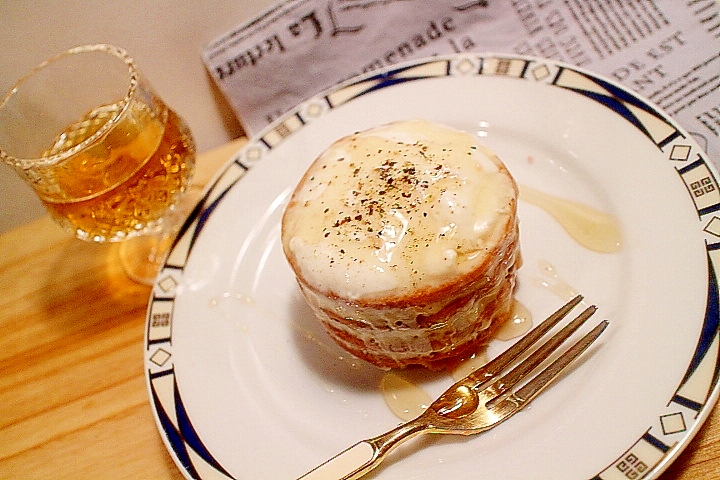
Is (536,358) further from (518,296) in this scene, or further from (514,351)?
(518,296)

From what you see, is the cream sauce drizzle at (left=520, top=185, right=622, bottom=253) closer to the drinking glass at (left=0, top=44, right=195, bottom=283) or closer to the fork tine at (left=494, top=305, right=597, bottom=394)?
the fork tine at (left=494, top=305, right=597, bottom=394)

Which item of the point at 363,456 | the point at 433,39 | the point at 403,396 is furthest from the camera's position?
the point at 433,39

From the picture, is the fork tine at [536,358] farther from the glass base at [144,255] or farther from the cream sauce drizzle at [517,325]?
the glass base at [144,255]

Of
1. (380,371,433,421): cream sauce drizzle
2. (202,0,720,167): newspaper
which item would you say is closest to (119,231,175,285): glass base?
(202,0,720,167): newspaper

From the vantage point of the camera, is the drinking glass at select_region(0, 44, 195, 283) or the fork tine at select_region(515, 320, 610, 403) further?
the drinking glass at select_region(0, 44, 195, 283)

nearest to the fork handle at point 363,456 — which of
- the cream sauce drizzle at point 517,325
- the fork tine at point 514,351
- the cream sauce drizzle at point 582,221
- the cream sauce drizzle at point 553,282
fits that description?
the fork tine at point 514,351

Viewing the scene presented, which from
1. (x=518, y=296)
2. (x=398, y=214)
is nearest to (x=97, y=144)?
(x=398, y=214)
